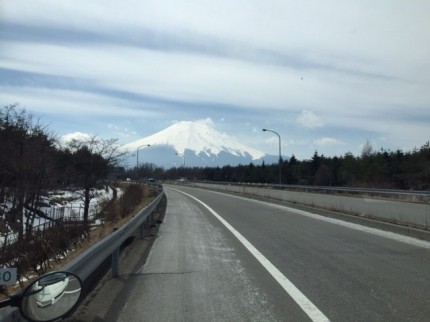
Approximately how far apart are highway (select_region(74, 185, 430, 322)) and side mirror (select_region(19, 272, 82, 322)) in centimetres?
190

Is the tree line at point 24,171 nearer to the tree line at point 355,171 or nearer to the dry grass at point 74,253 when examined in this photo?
the dry grass at point 74,253

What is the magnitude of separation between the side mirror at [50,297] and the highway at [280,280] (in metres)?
1.90

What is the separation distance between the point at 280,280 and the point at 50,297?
16.2ft

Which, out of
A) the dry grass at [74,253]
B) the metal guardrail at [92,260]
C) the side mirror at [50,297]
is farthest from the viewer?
the dry grass at [74,253]

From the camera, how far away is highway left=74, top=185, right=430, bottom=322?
6457mm

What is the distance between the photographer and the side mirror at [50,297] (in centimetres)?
385

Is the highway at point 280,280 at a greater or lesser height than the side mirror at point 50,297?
lesser

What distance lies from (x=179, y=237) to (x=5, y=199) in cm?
1838

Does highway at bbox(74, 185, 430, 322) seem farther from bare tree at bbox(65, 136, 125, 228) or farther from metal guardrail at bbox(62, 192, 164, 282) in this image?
bare tree at bbox(65, 136, 125, 228)

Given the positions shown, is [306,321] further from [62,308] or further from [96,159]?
[96,159]

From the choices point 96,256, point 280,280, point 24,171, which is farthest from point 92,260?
point 24,171

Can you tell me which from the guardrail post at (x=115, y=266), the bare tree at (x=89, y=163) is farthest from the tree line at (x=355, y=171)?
the guardrail post at (x=115, y=266)

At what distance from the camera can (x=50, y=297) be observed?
4172mm

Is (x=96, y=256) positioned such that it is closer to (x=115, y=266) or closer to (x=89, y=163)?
(x=115, y=266)
